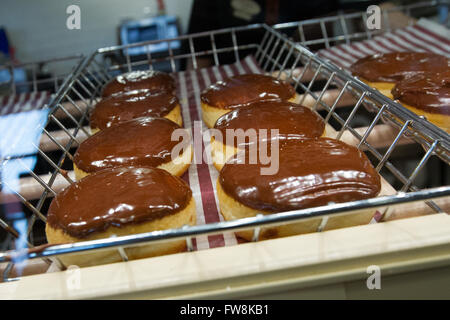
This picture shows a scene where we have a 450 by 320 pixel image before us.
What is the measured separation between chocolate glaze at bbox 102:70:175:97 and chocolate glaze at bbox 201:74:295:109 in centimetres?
29

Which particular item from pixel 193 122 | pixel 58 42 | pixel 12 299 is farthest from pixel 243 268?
pixel 58 42

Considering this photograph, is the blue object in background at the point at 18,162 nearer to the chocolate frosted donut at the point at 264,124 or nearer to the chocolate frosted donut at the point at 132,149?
the chocolate frosted donut at the point at 132,149

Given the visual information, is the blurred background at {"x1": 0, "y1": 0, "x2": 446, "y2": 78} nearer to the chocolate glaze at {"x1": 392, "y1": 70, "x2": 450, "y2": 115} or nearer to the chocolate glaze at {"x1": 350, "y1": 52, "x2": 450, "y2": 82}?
the chocolate glaze at {"x1": 350, "y1": 52, "x2": 450, "y2": 82}

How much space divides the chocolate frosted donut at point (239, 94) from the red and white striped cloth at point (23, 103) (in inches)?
37.6

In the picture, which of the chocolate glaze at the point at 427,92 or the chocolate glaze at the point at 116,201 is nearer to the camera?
the chocolate glaze at the point at 116,201

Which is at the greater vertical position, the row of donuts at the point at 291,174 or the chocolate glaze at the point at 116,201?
the row of donuts at the point at 291,174

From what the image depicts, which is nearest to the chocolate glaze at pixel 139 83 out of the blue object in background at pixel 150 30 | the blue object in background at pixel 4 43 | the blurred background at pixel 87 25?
the blurred background at pixel 87 25

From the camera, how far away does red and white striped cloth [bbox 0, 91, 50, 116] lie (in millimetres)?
1957

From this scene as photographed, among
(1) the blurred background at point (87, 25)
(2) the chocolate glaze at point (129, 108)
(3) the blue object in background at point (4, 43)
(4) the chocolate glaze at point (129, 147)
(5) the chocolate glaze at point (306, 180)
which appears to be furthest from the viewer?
(3) the blue object in background at point (4, 43)

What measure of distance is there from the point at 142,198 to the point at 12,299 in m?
0.30

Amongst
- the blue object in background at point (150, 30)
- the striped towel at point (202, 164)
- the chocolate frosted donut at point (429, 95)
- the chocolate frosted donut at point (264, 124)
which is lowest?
the striped towel at point (202, 164)

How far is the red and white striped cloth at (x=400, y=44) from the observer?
6.57 ft

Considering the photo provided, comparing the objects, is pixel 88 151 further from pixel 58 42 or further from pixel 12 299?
pixel 58 42

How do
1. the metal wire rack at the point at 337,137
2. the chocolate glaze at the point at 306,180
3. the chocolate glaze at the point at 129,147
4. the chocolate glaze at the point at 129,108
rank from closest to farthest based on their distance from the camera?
the metal wire rack at the point at 337,137, the chocolate glaze at the point at 306,180, the chocolate glaze at the point at 129,147, the chocolate glaze at the point at 129,108
